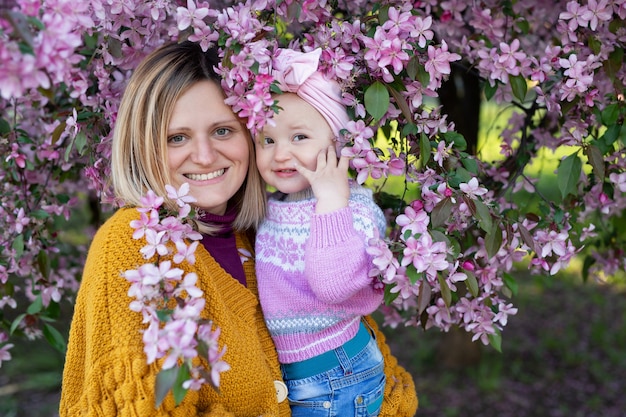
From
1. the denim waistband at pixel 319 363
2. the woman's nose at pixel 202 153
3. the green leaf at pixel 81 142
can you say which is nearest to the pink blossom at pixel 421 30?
the woman's nose at pixel 202 153

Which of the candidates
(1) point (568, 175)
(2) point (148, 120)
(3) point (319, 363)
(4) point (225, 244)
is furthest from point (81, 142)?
(1) point (568, 175)

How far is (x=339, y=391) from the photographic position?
7.07 feet

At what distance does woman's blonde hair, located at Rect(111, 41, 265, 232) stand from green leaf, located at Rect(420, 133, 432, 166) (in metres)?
0.65

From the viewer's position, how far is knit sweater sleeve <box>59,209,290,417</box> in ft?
5.80

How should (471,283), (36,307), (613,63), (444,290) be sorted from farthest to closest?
(36,307) < (613,63) < (471,283) < (444,290)

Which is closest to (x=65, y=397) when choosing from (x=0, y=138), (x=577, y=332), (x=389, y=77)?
(x=0, y=138)

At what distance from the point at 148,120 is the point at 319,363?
0.89m

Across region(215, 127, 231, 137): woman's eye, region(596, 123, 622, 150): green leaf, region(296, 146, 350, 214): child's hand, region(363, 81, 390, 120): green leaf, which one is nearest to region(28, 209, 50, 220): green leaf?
region(215, 127, 231, 137): woman's eye

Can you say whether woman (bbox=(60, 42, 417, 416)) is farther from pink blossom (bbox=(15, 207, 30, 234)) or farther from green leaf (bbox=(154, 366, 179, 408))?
pink blossom (bbox=(15, 207, 30, 234))

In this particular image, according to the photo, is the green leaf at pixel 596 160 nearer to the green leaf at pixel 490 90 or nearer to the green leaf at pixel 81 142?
the green leaf at pixel 490 90

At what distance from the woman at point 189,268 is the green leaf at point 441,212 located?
621 mm

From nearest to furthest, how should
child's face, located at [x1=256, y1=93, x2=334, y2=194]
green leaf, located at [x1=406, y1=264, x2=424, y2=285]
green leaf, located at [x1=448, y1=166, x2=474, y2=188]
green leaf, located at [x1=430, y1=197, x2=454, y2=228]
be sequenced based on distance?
1. green leaf, located at [x1=406, y1=264, x2=424, y2=285]
2. green leaf, located at [x1=430, y1=197, x2=454, y2=228]
3. green leaf, located at [x1=448, y1=166, x2=474, y2=188]
4. child's face, located at [x1=256, y1=93, x2=334, y2=194]

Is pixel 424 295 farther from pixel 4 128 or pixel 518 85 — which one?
pixel 4 128

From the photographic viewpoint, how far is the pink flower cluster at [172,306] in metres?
1.42
